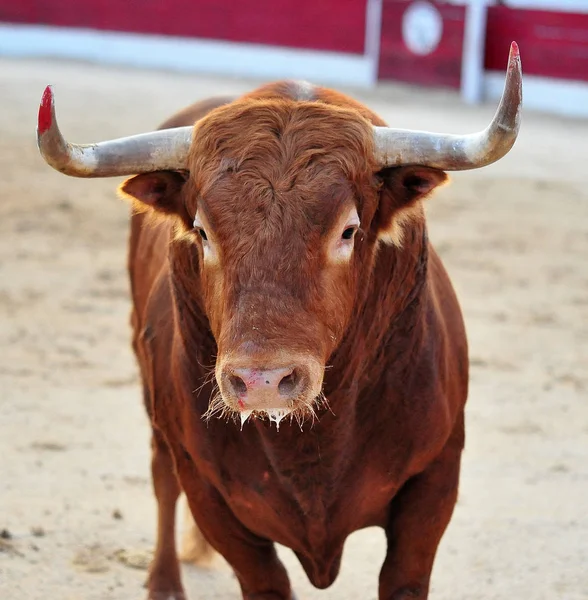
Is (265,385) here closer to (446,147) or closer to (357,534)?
(446,147)

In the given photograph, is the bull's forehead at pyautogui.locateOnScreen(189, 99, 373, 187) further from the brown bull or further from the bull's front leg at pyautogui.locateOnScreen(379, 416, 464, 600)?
the bull's front leg at pyautogui.locateOnScreen(379, 416, 464, 600)

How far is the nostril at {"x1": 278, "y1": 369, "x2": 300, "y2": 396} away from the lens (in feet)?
7.43

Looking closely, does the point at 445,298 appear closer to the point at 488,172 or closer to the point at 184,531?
the point at 184,531

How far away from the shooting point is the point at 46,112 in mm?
2504

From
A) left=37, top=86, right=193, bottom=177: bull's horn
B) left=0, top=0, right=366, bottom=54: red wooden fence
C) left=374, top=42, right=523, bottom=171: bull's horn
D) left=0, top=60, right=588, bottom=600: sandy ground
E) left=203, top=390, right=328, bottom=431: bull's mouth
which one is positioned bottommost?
left=0, top=0, right=366, bottom=54: red wooden fence

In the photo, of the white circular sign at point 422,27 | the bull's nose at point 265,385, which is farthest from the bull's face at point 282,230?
the white circular sign at point 422,27

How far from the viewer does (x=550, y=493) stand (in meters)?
4.41

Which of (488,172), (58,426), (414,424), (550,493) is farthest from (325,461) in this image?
(488,172)

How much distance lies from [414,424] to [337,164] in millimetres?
690

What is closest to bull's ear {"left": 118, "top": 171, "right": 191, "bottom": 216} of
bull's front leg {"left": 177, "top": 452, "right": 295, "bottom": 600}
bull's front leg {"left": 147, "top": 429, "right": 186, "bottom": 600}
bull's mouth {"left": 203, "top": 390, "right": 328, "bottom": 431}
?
bull's mouth {"left": 203, "top": 390, "right": 328, "bottom": 431}

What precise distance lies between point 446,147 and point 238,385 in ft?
2.38

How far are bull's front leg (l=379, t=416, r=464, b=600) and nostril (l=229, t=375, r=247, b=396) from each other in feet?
2.71

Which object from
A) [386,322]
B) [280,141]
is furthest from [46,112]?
[386,322]

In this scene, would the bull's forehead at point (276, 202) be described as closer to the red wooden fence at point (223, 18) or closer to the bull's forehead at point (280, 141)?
the bull's forehead at point (280, 141)
